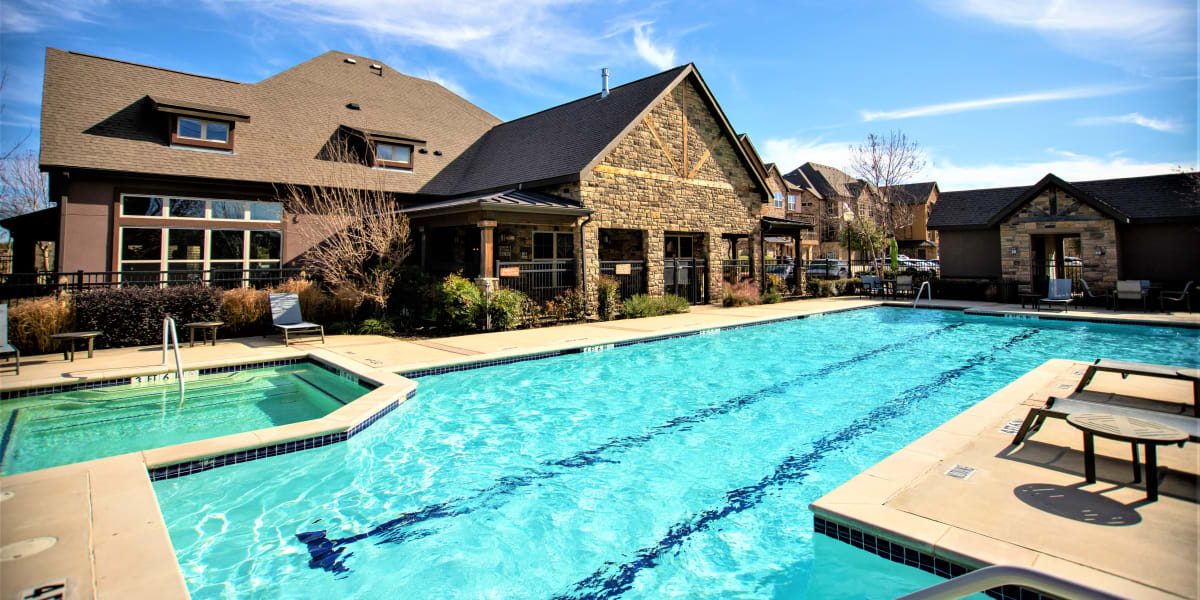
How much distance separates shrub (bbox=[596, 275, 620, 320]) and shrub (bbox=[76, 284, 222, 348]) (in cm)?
892

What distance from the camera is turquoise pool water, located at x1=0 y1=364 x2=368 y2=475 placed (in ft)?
19.1

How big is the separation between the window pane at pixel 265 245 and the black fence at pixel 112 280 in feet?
3.84

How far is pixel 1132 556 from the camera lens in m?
2.88

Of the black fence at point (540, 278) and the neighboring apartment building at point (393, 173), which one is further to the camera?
the black fence at point (540, 278)

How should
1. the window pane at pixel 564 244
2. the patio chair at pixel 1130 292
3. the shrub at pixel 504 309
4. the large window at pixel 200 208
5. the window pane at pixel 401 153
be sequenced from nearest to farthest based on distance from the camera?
the shrub at pixel 504 309, the large window at pixel 200 208, the patio chair at pixel 1130 292, the window pane at pixel 564 244, the window pane at pixel 401 153

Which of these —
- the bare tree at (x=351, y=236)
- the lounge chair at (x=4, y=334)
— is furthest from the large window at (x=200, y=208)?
the lounge chair at (x=4, y=334)

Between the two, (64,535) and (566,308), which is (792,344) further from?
(64,535)

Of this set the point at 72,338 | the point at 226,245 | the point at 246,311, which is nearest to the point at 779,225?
the point at 246,311

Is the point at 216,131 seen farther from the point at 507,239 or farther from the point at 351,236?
the point at 507,239

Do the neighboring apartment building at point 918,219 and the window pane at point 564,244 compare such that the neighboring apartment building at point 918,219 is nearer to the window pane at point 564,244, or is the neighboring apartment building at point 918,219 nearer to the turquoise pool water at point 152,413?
the window pane at point 564,244

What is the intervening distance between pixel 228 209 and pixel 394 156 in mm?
5361

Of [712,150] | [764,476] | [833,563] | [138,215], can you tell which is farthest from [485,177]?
[833,563]

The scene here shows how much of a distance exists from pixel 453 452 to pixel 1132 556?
17.0ft

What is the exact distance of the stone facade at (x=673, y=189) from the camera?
51.9 ft
